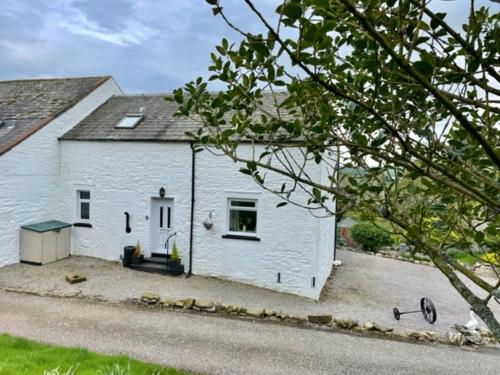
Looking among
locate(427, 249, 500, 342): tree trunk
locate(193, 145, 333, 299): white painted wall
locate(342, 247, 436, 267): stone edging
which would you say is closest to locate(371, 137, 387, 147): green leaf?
locate(427, 249, 500, 342): tree trunk

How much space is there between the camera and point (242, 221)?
1059cm

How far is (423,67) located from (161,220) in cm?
1110

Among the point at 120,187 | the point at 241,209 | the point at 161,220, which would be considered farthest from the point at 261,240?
the point at 120,187

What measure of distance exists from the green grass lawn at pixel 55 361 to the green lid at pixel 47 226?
19.2 ft

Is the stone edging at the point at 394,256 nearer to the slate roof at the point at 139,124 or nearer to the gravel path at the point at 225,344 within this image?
the gravel path at the point at 225,344

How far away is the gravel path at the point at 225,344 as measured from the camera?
234 inches

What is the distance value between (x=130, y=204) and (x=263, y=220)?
480 cm

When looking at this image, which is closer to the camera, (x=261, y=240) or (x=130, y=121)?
(x=261, y=240)

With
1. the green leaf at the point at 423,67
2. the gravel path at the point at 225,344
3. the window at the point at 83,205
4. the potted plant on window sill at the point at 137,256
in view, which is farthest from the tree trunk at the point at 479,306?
the window at the point at 83,205

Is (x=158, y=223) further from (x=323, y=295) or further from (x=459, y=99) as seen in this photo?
(x=459, y=99)

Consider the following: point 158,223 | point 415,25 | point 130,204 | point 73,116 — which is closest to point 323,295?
point 158,223

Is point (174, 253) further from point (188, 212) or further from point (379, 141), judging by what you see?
point (379, 141)

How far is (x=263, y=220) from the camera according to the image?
10156mm

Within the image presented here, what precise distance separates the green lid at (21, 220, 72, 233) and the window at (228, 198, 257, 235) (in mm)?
6096
